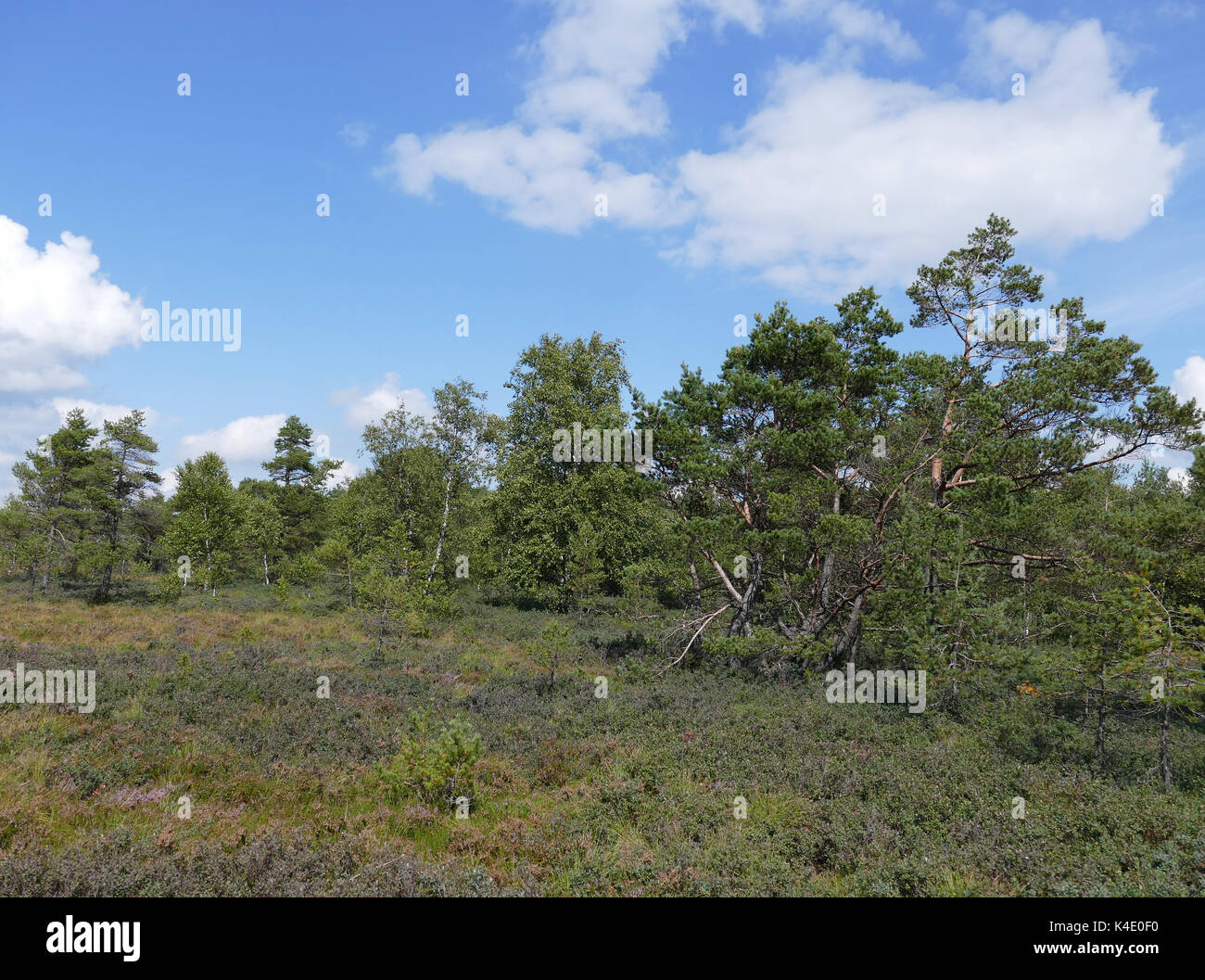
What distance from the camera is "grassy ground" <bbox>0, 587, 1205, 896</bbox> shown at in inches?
270

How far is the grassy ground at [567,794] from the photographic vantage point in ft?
22.5

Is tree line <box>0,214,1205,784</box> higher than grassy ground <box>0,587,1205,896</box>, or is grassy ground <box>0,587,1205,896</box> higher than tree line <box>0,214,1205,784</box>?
tree line <box>0,214,1205,784</box>

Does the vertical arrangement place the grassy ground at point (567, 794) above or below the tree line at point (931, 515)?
below

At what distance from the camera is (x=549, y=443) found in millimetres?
32281

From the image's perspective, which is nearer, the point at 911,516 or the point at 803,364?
the point at 911,516

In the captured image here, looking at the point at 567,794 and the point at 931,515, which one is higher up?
the point at 931,515

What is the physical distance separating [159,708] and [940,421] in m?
22.0

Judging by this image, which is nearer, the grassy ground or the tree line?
the grassy ground

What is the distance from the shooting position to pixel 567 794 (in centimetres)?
1005

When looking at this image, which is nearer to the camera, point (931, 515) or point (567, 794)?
point (567, 794)

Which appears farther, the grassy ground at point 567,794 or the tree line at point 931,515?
the tree line at point 931,515
